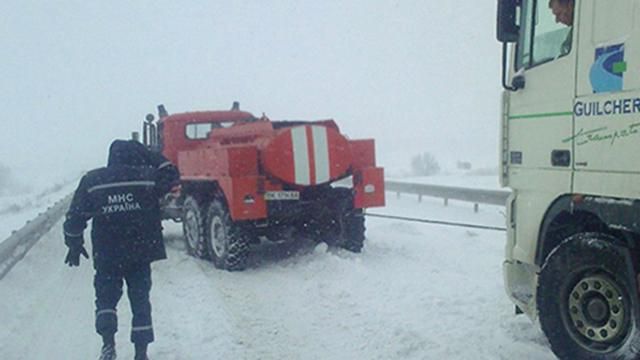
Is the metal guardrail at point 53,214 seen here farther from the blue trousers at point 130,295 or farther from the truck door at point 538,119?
the truck door at point 538,119

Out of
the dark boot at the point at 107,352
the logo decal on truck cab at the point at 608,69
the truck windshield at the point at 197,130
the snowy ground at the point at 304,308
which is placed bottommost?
the snowy ground at the point at 304,308

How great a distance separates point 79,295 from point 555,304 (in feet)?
18.7

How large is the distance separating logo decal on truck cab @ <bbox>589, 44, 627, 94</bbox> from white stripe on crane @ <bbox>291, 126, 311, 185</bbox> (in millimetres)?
4812

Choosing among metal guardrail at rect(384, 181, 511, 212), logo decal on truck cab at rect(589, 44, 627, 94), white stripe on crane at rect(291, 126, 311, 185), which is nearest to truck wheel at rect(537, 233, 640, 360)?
logo decal on truck cab at rect(589, 44, 627, 94)

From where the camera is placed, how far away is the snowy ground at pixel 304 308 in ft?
17.3

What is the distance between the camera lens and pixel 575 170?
4355 millimetres

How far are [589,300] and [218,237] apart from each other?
5.80m

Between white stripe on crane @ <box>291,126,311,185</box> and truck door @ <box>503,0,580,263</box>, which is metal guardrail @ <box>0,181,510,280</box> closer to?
white stripe on crane @ <box>291,126,311,185</box>

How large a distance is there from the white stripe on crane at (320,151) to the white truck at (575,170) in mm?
3697

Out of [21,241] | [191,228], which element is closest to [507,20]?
[191,228]

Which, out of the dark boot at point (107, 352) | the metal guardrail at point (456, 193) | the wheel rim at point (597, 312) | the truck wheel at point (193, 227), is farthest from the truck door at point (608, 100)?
the metal guardrail at point (456, 193)

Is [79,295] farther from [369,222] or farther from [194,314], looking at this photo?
[369,222]

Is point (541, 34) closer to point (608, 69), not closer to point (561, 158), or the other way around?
point (608, 69)

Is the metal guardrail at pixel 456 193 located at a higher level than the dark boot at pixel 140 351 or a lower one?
lower
